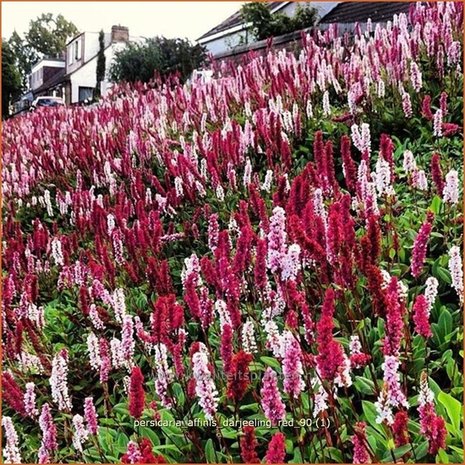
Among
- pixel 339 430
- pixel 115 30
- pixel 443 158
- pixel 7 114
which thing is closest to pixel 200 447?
pixel 339 430

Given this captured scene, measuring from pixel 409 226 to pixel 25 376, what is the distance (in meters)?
1.44

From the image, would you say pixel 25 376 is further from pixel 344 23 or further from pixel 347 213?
pixel 344 23

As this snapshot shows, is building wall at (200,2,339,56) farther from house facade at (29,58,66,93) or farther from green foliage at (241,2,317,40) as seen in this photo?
house facade at (29,58,66,93)

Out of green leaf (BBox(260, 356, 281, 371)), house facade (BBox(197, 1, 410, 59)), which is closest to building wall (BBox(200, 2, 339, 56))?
house facade (BBox(197, 1, 410, 59))

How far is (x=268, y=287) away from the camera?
A: 175 centimetres

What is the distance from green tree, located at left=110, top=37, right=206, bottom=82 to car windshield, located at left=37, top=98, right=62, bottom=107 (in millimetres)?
556

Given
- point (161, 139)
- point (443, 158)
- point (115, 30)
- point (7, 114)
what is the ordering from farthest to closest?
point (7, 114)
point (161, 139)
point (115, 30)
point (443, 158)

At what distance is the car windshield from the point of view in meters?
5.06

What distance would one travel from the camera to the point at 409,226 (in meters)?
2.17

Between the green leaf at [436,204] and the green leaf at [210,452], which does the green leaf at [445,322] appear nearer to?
the green leaf at [436,204]

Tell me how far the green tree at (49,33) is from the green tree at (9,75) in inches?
4.8

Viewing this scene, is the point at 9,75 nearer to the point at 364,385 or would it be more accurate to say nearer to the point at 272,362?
the point at 272,362

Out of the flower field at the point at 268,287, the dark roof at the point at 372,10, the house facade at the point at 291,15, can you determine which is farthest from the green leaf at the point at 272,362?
the dark roof at the point at 372,10

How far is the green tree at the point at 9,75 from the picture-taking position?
124 inches
